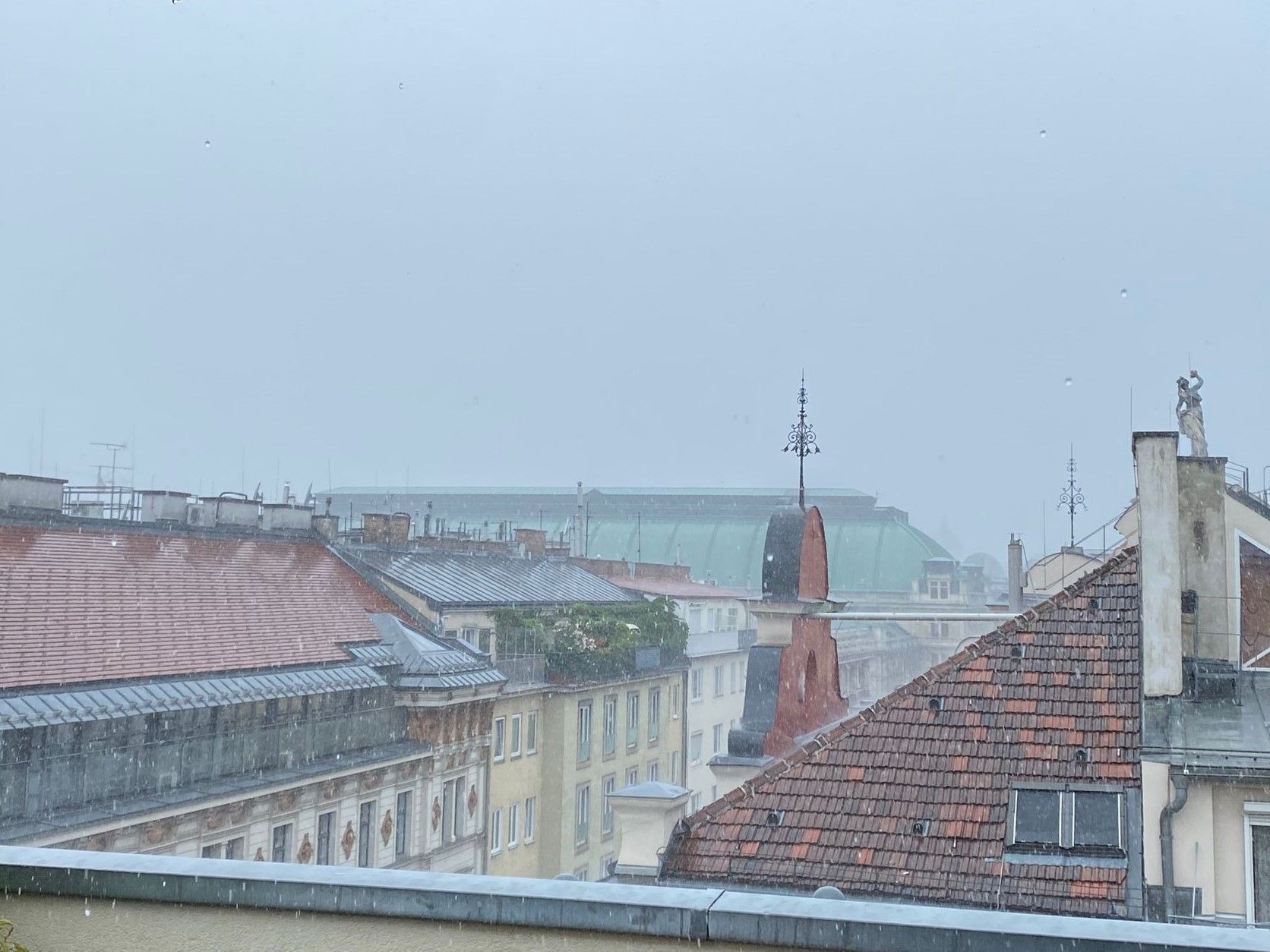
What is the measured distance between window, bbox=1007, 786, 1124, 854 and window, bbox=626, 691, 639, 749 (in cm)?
1917

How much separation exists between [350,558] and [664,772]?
911 centimetres

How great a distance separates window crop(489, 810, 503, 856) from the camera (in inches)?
767

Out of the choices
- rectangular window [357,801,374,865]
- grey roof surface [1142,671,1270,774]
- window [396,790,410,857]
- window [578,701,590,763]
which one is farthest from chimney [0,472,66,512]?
grey roof surface [1142,671,1270,774]

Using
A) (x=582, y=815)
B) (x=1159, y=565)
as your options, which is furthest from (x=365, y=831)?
(x=1159, y=565)

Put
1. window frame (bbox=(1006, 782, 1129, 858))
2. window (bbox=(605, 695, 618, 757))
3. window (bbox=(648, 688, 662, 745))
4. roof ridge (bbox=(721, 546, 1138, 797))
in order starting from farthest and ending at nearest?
window (bbox=(648, 688, 662, 745)) < window (bbox=(605, 695, 618, 757)) < roof ridge (bbox=(721, 546, 1138, 797)) < window frame (bbox=(1006, 782, 1129, 858))

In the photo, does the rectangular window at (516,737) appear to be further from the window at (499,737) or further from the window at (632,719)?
the window at (632,719)

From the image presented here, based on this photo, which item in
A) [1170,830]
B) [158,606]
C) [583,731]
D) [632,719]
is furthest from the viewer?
[632,719]

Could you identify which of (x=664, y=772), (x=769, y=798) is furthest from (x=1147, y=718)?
(x=664, y=772)

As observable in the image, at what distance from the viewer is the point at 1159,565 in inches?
248

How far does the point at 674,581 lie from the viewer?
37156 millimetres

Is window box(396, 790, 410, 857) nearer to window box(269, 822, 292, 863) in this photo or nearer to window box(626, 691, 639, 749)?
window box(269, 822, 292, 863)

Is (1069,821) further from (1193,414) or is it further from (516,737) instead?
(516,737)

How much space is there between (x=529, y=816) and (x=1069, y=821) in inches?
624

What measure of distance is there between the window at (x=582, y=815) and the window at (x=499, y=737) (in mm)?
2406
